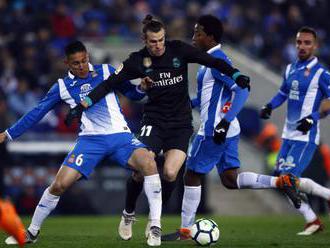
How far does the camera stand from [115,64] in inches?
915

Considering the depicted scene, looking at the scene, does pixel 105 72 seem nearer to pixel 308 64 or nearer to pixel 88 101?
pixel 88 101

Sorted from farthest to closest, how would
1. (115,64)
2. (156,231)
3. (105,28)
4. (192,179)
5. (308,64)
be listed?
(105,28) → (115,64) → (308,64) → (192,179) → (156,231)

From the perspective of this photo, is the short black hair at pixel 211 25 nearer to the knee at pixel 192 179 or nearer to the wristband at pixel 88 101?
the knee at pixel 192 179

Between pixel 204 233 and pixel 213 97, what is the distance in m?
1.82

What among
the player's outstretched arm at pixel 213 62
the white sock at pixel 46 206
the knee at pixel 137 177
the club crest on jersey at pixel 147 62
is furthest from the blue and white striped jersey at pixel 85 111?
the player's outstretched arm at pixel 213 62

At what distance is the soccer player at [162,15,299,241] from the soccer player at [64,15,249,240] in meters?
0.41

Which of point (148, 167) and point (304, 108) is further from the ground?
point (148, 167)

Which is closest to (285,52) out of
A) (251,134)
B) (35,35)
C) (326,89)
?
(251,134)

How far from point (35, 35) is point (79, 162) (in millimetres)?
11907

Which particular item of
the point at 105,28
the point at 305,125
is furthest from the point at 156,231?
the point at 105,28

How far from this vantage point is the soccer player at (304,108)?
1323cm

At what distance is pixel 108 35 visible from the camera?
24.5m

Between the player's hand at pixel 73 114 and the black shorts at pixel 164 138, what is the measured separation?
96 centimetres

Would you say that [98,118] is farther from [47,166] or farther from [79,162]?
[47,166]
